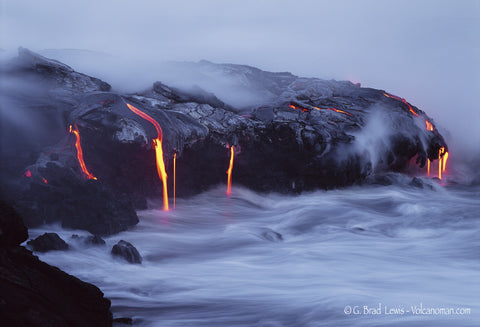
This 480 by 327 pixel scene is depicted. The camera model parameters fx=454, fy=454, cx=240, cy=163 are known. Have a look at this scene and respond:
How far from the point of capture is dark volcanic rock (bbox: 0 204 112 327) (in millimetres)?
2252

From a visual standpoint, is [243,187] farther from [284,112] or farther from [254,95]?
[254,95]

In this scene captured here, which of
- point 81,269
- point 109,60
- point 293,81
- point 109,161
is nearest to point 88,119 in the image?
point 109,161

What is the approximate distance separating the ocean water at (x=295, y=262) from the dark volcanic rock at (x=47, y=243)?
96 mm

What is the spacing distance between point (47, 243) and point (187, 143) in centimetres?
385

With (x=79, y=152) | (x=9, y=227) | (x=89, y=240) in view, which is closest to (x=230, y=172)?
(x=79, y=152)

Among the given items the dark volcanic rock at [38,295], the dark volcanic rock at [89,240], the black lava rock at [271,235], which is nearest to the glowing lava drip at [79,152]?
the dark volcanic rock at [89,240]

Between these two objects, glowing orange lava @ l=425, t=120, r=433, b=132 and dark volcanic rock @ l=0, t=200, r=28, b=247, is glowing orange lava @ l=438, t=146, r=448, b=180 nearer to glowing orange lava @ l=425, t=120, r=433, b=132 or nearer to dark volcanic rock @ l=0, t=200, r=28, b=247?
glowing orange lava @ l=425, t=120, r=433, b=132

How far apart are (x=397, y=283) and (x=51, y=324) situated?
144 inches

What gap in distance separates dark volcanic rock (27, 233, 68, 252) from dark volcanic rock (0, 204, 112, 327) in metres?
2.43

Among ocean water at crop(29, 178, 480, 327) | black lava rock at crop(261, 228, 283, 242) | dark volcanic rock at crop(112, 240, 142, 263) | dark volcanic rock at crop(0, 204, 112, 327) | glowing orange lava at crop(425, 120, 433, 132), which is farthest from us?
glowing orange lava at crop(425, 120, 433, 132)

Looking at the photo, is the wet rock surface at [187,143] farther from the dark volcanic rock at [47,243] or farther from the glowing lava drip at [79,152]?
the dark volcanic rock at [47,243]

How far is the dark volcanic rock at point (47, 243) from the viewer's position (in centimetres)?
507

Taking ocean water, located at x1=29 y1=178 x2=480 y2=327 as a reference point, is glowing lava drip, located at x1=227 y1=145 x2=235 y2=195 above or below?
above

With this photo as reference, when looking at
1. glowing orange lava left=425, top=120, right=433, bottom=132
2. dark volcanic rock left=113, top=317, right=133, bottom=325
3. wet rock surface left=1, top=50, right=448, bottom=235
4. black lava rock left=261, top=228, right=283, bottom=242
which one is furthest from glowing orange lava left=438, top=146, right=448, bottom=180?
dark volcanic rock left=113, top=317, right=133, bottom=325
